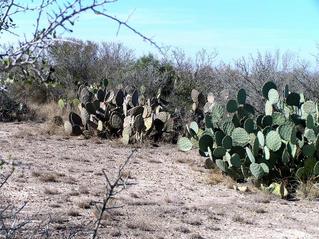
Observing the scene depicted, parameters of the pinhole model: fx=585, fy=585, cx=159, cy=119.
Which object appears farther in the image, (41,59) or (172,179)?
(172,179)

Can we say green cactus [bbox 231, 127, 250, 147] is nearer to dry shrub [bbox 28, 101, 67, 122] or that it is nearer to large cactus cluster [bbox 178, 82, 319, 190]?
large cactus cluster [bbox 178, 82, 319, 190]

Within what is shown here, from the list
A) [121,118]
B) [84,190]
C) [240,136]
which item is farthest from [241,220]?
[121,118]

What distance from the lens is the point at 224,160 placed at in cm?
894

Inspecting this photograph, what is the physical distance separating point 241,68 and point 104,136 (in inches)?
163

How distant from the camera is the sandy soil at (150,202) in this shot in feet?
20.6

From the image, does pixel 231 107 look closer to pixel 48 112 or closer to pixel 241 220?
pixel 241 220

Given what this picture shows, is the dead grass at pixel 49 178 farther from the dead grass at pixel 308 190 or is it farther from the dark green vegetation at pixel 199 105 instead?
the dead grass at pixel 308 190

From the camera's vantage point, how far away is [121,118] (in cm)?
1319

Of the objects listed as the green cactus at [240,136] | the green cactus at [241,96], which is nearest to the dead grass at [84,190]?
the green cactus at [240,136]

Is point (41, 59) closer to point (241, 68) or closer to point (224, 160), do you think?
point (224, 160)

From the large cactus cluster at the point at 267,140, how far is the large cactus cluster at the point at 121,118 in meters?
3.22

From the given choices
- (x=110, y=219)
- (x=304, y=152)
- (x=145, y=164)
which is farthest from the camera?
(x=145, y=164)

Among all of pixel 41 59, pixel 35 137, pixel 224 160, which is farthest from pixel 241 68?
pixel 41 59

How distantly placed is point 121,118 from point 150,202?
5.82m
